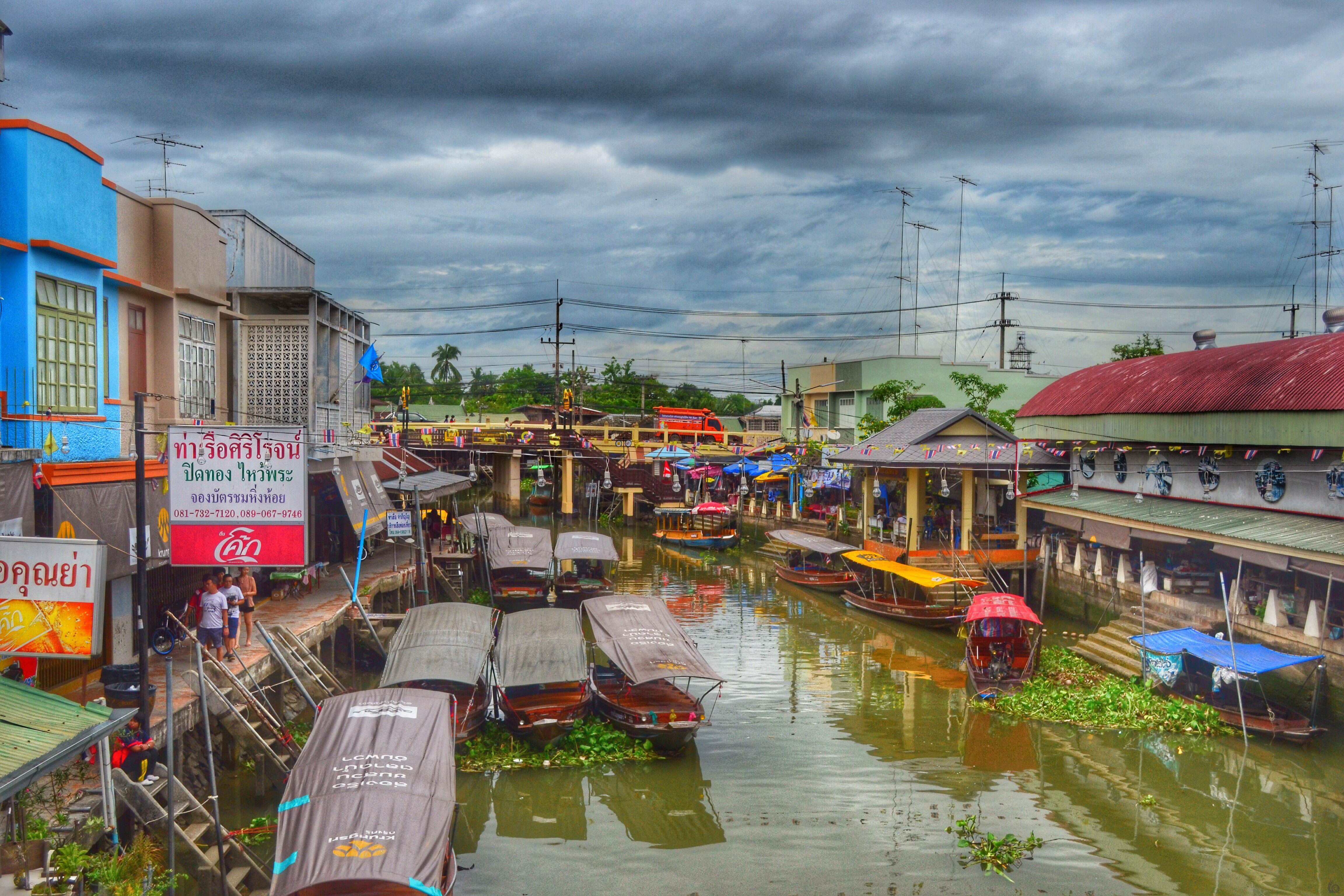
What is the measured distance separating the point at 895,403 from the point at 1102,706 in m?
30.3

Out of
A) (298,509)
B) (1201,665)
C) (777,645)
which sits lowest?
(777,645)

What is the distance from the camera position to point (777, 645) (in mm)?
27812

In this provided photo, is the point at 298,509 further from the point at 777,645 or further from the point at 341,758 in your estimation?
the point at 777,645

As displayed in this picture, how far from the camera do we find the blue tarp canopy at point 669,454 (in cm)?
5444

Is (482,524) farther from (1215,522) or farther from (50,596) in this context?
(1215,522)

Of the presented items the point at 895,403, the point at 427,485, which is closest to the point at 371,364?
the point at 427,485

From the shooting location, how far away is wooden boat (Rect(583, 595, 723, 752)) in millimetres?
17125

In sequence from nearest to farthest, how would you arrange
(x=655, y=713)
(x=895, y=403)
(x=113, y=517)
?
(x=113, y=517) < (x=655, y=713) < (x=895, y=403)

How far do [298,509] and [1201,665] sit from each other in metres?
18.4

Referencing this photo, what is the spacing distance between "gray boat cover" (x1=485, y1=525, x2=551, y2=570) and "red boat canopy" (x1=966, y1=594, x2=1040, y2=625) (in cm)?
1319

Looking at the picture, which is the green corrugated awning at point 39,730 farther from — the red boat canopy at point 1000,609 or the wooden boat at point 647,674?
the red boat canopy at point 1000,609

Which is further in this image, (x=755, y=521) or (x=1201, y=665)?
(x=755, y=521)

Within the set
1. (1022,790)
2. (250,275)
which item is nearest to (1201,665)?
(1022,790)

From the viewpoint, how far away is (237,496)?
43.1 feet
